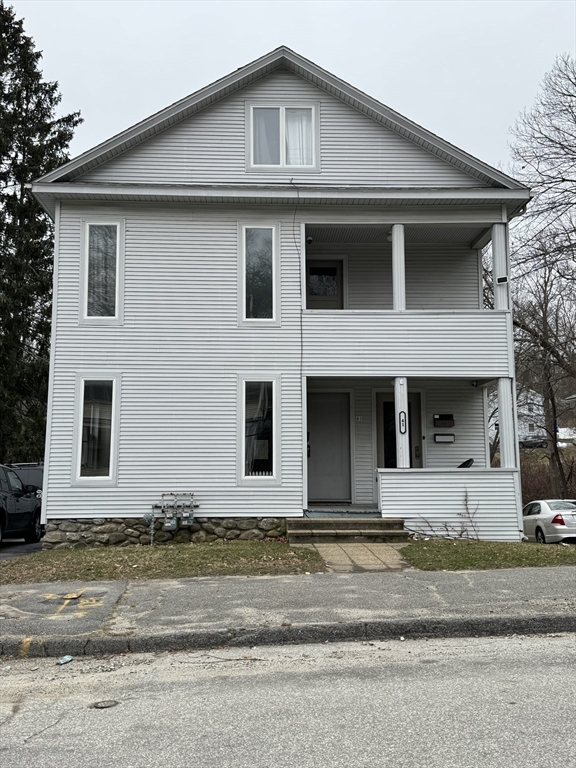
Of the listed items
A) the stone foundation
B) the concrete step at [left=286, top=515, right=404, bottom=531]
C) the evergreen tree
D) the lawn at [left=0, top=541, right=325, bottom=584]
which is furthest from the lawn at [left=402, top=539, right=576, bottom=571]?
the evergreen tree

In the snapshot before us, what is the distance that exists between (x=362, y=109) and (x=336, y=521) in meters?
8.09

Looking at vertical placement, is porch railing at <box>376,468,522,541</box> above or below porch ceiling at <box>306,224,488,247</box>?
below

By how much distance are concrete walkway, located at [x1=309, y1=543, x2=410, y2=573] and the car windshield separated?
7.71 metres

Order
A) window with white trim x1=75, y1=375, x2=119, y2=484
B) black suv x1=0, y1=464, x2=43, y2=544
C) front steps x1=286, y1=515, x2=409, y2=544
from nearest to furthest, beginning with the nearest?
front steps x1=286, y1=515, x2=409, y2=544
window with white trim x1=75, y1=375, x2=119, y2=484
black suv x1=0, y1=464, x2=43, y2=544

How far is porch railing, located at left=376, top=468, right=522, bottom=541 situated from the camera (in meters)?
12.5

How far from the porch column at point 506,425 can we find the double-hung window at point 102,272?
737 centimetres

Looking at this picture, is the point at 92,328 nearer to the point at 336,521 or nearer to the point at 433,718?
the point at 336,521

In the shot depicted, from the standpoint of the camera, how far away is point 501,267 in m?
13.5

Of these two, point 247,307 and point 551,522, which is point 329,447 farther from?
point 551,522

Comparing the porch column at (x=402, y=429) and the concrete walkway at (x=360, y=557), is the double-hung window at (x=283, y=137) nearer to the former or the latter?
the porch column at (x=402, y=429)

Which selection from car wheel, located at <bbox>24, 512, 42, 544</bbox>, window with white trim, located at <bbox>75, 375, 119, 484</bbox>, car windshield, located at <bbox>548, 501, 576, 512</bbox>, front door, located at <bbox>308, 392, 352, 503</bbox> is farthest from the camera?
car windshield, located at <bbox>548, 501, 576, 512</bbox>

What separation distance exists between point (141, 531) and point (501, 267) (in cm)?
844

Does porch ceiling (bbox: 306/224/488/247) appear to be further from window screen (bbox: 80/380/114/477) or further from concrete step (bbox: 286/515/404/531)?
concrete step (bbox: 286/515/404/531)

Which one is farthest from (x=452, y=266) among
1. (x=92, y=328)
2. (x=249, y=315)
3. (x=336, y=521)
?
(x=92, y=328)
